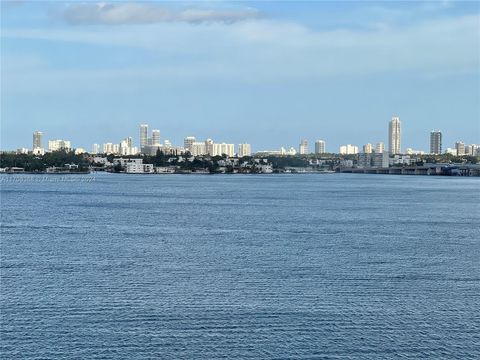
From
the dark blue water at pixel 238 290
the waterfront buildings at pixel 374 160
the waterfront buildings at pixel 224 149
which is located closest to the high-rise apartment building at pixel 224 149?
the waterfront buildings at pixel 224 149

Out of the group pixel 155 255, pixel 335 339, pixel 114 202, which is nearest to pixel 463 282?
pixel 335 339

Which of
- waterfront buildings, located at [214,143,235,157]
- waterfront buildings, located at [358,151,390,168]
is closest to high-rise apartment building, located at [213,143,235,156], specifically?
waterfront buildings, located at [214,143,235,157]

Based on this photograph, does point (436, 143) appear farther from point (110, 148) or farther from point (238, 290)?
point (238, 290)

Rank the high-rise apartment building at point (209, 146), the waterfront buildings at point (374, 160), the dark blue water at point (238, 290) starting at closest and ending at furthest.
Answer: the dark blue water at point (238, 290)
the waterfront buildings at point (374, 160)
the high-rise apartment building at point (209, 146)

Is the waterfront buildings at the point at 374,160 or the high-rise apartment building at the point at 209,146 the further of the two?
the high-rise apartment building at the point at 209,146

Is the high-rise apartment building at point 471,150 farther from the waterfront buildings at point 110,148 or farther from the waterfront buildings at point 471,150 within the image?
the waterfront buildings at point 110,148

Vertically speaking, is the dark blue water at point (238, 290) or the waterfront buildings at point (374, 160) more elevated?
the waterfront buildings at point (374, 160)

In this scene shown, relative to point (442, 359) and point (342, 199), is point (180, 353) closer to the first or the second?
point (442, 359)

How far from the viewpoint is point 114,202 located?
35094 mm

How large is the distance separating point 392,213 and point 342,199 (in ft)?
29.5

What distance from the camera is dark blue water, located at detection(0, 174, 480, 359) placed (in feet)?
34.6

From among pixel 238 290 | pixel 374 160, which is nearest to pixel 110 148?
pixel 374 160

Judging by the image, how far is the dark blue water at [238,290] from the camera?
34.6ft

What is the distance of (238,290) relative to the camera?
13.5 metres
